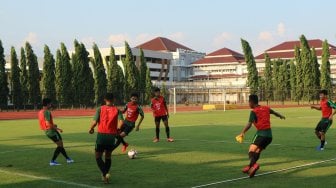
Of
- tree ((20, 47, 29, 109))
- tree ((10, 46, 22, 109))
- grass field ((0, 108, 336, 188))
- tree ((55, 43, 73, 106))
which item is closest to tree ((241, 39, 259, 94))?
tree ((55, 43, 73, 106))

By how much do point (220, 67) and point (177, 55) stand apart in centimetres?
1273

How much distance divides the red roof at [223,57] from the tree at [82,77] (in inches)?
2353

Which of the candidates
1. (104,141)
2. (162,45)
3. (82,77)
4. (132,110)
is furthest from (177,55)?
(104,141)

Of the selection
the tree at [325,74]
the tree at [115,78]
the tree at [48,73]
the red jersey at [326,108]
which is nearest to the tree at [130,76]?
the tree at [115,78]

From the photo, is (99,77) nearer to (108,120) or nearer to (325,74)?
(325,74)

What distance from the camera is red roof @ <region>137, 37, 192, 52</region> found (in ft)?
437

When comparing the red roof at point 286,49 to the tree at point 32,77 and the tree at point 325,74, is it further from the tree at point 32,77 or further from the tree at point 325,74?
the tree at point 32,77

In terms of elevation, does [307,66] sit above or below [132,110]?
above

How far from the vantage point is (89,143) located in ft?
57.8

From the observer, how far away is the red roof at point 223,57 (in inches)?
4887

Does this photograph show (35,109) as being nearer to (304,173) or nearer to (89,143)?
(89,143)

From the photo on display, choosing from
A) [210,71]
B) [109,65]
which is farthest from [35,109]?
[210,71]

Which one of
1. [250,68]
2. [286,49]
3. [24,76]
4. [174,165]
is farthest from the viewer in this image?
[286,49]

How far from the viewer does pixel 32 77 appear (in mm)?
65562
